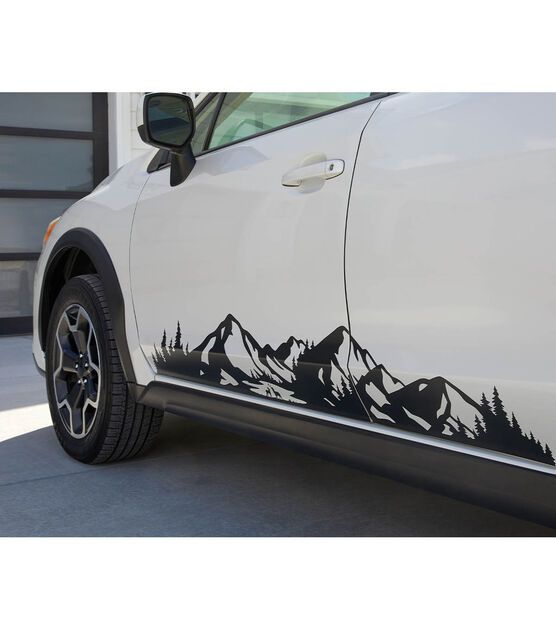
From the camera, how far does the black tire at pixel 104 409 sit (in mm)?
3424

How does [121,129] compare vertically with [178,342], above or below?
above

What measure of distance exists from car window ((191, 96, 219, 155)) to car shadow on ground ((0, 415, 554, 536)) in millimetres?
1252

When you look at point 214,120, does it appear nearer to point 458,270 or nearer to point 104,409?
point 104,409

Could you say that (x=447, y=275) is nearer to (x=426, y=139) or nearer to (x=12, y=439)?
(x=426, y=139)

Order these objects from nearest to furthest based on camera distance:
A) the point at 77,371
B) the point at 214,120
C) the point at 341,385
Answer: the point at 341,385
the point at 214,120
the point at 77,371

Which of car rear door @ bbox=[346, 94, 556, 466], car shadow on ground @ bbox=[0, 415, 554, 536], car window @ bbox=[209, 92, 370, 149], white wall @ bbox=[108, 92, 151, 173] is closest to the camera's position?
car rear door @ bbox=[346, 94, 556, 466]

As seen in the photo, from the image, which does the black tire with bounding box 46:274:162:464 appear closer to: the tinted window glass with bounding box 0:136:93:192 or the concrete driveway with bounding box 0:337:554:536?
the concrete driveway with bounding box 0:337:554:536

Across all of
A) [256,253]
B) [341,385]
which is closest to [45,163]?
[256,253]

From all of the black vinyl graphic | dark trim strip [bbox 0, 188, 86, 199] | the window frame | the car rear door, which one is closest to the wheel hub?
the black vinyl graphic

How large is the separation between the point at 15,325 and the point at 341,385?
6442 millimetres

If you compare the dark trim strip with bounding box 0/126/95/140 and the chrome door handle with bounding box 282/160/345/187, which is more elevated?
the dark trim strip with bounding box 0/126/95/140

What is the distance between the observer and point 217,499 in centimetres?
322

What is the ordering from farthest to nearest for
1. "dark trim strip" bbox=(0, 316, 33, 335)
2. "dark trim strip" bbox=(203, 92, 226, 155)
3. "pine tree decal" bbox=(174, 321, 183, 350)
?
"dark trim strip" bbox=(0, 316, 33, 335)
"dark trim strip" bbox=(203, 92, 226, 155)
"pine tree decal" bbox=(174, 321, 183, 350)

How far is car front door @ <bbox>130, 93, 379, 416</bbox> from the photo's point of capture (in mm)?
2381
